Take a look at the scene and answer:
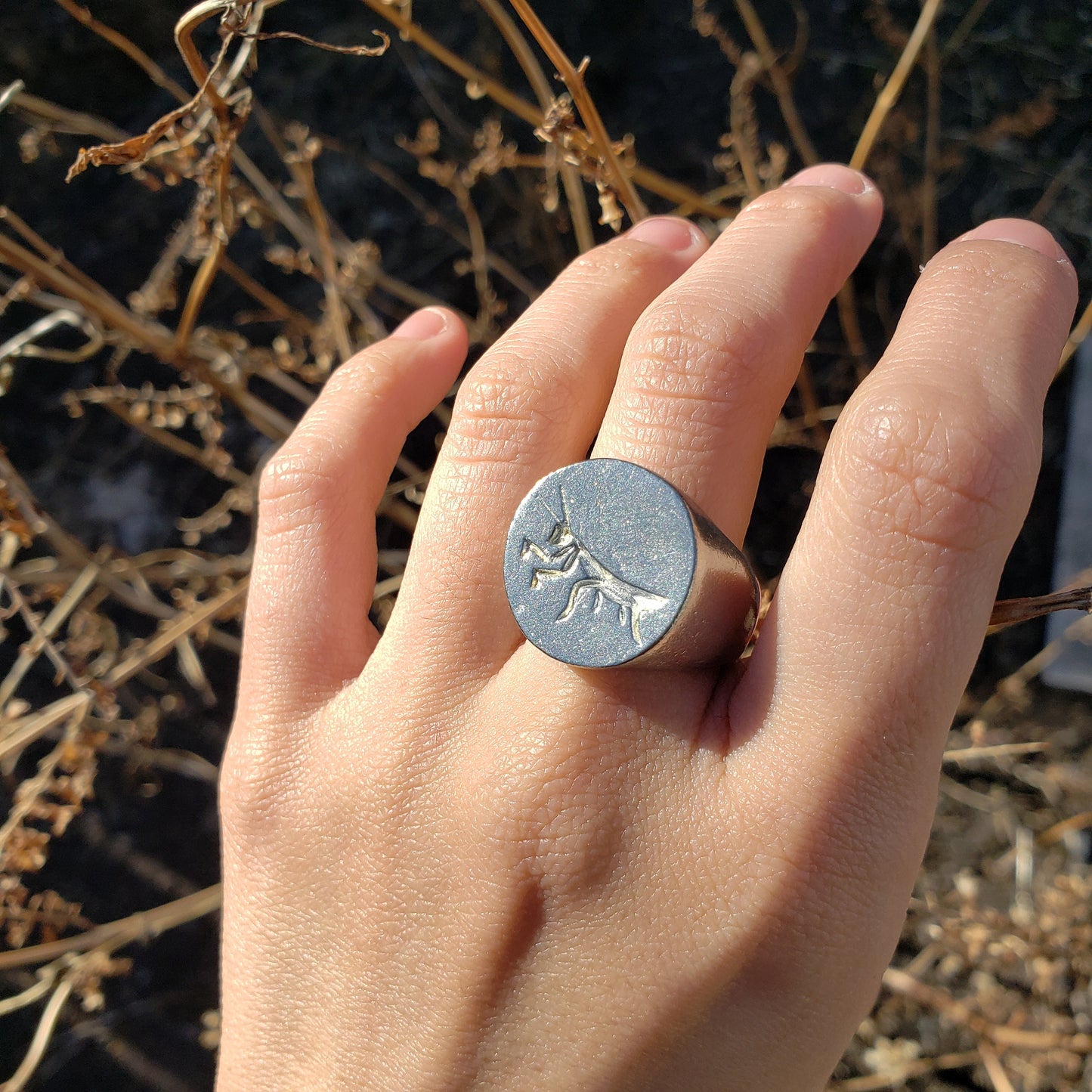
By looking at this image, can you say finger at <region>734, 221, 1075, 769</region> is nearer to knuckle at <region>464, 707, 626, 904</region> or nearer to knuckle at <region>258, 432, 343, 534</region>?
knuckle at <region>464, 707, 626, 904</region>

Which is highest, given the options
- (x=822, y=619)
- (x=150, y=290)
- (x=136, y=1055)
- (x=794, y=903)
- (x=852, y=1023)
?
(x=150, y=290)

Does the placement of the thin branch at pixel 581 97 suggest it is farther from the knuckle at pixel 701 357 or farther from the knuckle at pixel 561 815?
the knuckle at pixel 561 815

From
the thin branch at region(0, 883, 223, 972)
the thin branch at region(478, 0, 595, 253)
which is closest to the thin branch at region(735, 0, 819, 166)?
the thin branch at region(478, 0, 595, 253)

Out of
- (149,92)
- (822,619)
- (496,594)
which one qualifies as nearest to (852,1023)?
(822,619)

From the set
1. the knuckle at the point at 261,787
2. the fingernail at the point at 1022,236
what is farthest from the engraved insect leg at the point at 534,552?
the fingernail at the point at 1022,236

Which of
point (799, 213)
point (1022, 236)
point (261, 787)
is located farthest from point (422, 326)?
point (1022, 236)

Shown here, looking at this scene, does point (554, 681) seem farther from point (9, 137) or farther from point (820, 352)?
point (9, 137)

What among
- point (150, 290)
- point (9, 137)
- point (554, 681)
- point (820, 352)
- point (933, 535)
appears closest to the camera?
point (933, 535)
